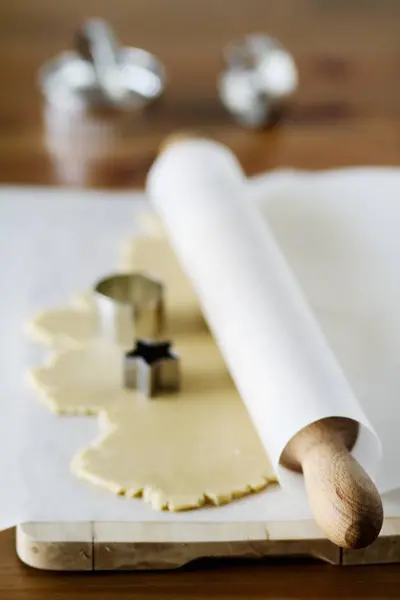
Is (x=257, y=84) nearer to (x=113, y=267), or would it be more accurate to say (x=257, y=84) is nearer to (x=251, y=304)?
(x=113, y=267)

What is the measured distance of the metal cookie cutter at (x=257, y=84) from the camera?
1.46 metres

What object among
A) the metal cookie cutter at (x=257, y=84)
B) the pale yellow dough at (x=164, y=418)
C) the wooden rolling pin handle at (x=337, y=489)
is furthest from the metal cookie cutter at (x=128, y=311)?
the metal cookie cutter at (x=257, y=84)

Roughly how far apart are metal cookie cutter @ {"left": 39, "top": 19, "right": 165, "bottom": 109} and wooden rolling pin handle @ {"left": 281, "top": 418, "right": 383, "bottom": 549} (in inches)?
32.6

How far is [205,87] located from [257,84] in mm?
127

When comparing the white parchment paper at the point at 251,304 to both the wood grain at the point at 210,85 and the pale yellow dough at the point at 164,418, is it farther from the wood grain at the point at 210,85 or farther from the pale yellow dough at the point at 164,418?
the wood grain at the point at 210,85

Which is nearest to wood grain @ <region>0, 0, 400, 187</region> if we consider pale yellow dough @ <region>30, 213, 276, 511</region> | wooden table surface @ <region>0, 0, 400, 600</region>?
wooden table surface @ <region>0, 0, 400, 600</region>

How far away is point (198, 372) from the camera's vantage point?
0.93 metres

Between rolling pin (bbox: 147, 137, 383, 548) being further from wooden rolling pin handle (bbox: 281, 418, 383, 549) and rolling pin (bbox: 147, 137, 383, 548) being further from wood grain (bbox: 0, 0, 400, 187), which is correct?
wood grain (bbox: 0, 0, 400, 187)

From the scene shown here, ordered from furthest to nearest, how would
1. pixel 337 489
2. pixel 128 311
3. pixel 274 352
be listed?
pixel 128 311 < pixel 274 352 < pixel 337 489

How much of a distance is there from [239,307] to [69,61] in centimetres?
77

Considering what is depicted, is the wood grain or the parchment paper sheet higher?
the wood grain

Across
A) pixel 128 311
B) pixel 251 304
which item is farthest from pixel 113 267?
pixel 251 304

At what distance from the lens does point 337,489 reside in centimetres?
69

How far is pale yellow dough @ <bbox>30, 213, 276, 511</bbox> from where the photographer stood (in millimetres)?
789
